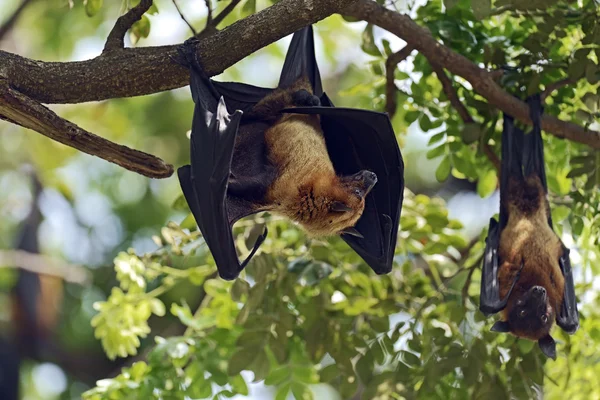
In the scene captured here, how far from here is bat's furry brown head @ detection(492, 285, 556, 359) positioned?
18.1 feet

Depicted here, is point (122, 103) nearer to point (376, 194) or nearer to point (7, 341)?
point (7, 341)

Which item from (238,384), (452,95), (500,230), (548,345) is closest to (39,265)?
(238,384)

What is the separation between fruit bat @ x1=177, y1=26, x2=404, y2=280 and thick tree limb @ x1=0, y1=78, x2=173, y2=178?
0.92ft

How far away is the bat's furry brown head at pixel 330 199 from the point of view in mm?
4609

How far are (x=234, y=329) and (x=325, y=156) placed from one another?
72.6 inches

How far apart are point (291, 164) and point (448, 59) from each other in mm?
1376

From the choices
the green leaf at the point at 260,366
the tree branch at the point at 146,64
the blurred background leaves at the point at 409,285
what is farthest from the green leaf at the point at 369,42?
the green leaf at the point at 260,366

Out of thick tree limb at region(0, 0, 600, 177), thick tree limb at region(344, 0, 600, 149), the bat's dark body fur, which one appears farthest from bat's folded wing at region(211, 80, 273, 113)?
thick tree limb at region(344, 0, 600, 149)

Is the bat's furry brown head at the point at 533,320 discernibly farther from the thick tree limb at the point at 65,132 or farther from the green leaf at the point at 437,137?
the thick tree limb at the point at 65,132

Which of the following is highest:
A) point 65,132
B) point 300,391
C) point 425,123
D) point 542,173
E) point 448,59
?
point 65,132

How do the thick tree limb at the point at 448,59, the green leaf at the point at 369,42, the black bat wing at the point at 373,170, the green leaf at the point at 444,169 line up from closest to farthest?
1. the black bat wing at the point at 373,170
2. the thick tree limb at the point at 448,59
3. the green leaf at the point at 369,42
4. the green leaf at the point at 444,169

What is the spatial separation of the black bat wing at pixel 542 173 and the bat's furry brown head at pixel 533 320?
0.11m

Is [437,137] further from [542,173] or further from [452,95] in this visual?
[542,173]

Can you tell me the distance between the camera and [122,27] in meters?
4.41
